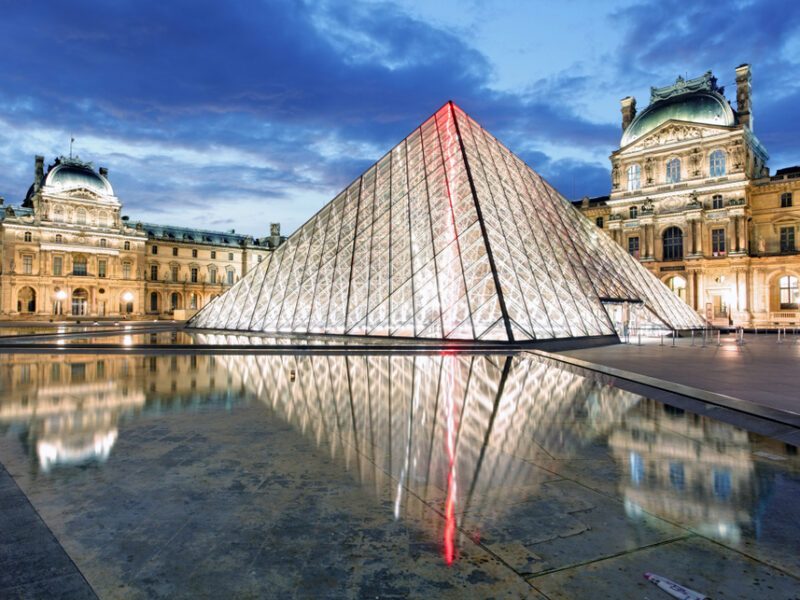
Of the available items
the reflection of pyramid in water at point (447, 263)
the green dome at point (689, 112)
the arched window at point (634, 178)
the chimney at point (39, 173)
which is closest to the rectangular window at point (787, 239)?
the green dome at point (689, 112)

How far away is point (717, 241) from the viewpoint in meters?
39.8

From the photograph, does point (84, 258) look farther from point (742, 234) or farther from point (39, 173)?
point (742, 234)

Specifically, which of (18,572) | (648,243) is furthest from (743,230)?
(18,572)

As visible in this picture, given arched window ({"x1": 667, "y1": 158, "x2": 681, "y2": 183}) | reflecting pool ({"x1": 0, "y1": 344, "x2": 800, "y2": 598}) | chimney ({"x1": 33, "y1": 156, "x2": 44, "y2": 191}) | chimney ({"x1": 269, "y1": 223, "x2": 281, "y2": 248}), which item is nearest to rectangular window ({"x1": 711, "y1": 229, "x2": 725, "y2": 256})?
arched window ({"x1": 667, "y1": 158, "x2": 681, "y2": 183})

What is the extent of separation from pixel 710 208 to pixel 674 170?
14.7 feet

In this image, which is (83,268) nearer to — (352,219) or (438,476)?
(352,219)

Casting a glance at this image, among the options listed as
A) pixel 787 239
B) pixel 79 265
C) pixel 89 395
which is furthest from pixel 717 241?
pixel 79 265

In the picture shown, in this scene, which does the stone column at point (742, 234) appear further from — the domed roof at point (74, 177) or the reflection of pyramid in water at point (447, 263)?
the domed roof at point (74, 177)

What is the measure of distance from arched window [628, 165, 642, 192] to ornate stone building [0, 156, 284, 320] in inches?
1650

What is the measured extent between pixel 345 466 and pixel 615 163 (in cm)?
4730

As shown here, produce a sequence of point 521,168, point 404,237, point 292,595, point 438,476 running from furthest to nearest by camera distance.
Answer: point 521,168 < point 404,237 < point 438,476 < point 292,595

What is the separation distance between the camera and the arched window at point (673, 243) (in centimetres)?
4156

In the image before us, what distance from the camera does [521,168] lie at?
80.9 feet

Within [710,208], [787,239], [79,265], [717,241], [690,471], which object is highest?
[710,208]
